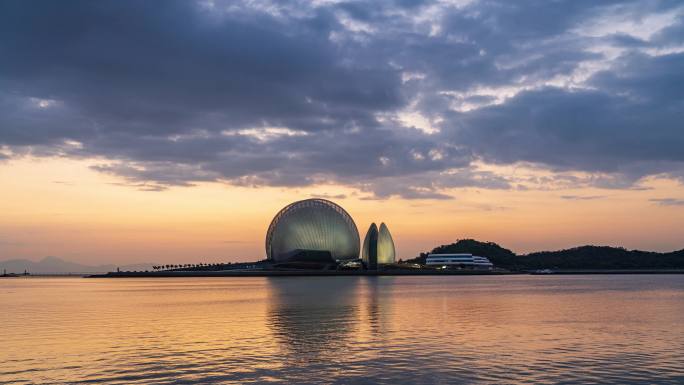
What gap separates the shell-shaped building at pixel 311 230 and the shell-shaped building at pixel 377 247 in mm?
5548

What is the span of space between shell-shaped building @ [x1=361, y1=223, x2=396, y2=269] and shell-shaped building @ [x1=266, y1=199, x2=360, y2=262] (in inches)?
218

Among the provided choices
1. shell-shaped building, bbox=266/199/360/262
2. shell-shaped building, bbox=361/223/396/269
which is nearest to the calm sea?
shell-shaped building, bbox=266/199/360/262

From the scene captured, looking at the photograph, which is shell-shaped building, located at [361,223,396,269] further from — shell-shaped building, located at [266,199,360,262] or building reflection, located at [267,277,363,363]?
building reflection, located at [267,277,363,363]

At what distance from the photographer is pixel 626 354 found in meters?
27.0

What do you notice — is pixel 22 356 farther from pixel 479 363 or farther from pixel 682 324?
pixel 682 324

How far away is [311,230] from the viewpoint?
574ft

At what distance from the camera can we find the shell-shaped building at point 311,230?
17450 cm

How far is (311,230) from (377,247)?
20329 mm

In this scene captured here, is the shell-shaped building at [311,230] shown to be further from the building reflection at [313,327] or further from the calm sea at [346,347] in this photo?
the calm sea at [346,347]

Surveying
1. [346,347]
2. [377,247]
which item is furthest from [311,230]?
[346,347]

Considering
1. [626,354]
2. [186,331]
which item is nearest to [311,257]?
[186,331]

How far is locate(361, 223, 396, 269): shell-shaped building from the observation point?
591ft

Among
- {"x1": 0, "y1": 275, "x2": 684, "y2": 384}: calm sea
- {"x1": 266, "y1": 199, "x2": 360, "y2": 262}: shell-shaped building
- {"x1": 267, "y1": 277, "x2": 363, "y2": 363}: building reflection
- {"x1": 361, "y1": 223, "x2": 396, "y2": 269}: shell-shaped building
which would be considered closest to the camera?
{"x1": 0, "y1": 275, "x2": 684, "y2": 384}: calm sea

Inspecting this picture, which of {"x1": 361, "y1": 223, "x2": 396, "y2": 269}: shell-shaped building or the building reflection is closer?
the building reflection
